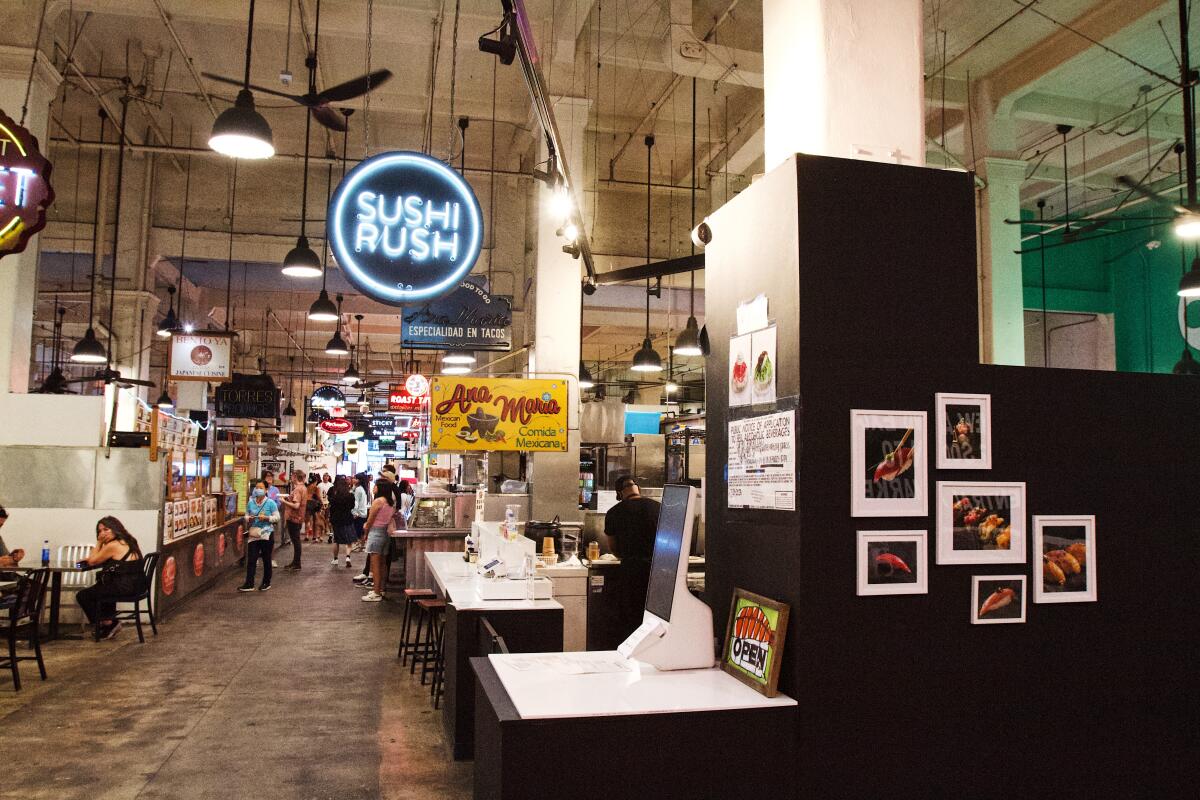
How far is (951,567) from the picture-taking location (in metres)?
2.87

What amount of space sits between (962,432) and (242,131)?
16.2ft

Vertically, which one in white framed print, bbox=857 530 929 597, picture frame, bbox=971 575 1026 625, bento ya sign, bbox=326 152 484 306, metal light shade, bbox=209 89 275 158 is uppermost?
metal light shade, bbox=209 89 275 158

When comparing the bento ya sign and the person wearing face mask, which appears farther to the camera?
the person wearing face mask

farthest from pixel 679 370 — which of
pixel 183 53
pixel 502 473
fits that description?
pixel 183 53

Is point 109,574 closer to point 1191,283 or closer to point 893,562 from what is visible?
point 893,562

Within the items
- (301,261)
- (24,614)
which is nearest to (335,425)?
(301,261)

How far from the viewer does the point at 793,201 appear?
2.92 metres

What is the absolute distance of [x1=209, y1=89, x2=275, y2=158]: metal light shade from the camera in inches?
221

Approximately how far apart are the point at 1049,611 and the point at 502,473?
1090 centimetres

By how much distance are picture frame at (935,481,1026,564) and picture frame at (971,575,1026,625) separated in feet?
0.21

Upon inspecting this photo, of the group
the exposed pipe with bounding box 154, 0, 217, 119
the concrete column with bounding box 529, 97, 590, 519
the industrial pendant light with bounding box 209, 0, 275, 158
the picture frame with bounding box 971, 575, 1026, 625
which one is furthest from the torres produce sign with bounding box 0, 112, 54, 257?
the picture frame with bounding box 971, 575, 1026, 625

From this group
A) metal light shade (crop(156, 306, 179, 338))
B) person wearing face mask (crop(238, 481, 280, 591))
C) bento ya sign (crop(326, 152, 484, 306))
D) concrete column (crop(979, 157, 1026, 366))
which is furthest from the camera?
metal light shade (crop(156, 306, 179, 338))

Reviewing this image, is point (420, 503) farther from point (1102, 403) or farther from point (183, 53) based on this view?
point (1102, 403)

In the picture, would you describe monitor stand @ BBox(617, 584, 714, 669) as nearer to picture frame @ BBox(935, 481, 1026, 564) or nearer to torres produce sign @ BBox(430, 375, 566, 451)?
picture frame @ BBox(935, 481, 1026, 564)
